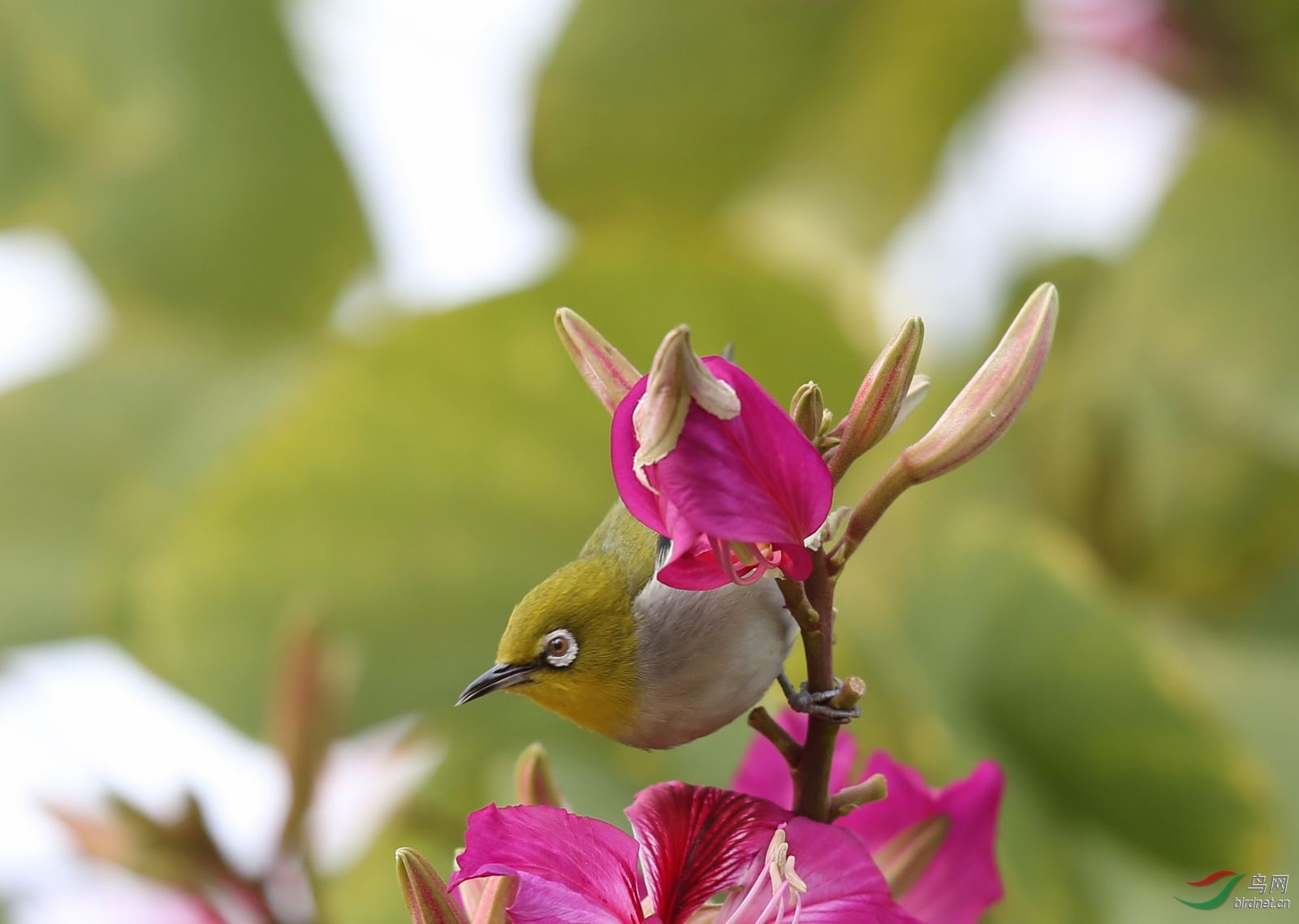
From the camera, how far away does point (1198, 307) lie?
588 mm

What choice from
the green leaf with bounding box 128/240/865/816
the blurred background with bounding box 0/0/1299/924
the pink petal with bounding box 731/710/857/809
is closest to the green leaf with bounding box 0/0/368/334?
the blurred background with bounding box 0/0/1299/924

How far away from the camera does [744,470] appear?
187mm

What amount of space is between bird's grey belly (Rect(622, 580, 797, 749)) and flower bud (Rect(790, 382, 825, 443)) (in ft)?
0.08

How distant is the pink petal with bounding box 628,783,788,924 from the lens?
213 mm

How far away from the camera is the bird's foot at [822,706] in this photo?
0.19m

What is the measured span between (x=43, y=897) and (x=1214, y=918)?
443mm

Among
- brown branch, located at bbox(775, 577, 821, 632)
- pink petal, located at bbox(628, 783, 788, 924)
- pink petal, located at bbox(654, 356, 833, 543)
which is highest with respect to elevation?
pink petal, located at bbox(654, 356, 833, 543)

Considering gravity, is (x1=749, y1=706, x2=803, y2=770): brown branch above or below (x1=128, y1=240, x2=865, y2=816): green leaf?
above

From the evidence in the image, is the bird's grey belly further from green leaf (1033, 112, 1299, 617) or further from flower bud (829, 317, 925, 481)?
green leaf (1033, 112, 1299, 617)

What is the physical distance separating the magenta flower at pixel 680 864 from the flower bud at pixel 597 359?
6cm

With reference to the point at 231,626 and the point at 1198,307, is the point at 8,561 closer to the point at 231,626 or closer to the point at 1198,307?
the point at 231,626

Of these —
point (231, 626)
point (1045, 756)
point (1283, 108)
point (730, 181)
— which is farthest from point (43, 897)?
point (1283, 108)

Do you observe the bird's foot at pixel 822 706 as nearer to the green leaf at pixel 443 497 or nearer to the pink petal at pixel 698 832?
the pink petal at pixel 698 832

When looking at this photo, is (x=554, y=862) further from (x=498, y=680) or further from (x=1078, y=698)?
(x=1078, y=698)
